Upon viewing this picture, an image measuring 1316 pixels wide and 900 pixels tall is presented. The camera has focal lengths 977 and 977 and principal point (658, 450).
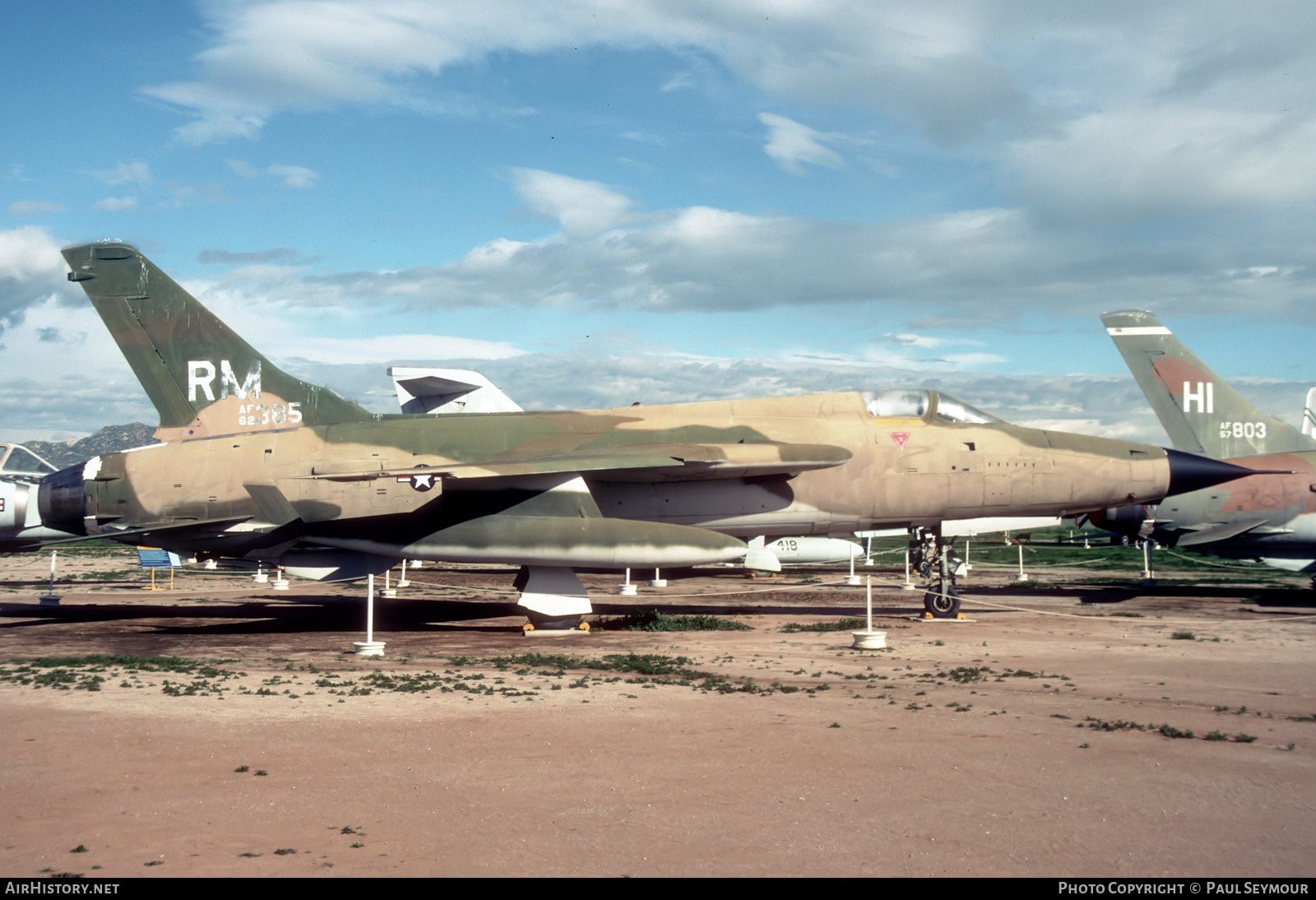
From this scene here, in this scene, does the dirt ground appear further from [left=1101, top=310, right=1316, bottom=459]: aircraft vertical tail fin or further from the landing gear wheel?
[left=1101, top=310, right=1316, bottom=459]: aircraft vertical tail fin

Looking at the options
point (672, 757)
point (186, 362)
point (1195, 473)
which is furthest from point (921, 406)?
point (186, 362)

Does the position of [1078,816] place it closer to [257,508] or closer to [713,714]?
[713,714]

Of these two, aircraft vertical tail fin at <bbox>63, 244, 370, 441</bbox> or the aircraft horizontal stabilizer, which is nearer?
aircraft vertical tail fin at <bbox>63, 244, 370, 441</bbox>

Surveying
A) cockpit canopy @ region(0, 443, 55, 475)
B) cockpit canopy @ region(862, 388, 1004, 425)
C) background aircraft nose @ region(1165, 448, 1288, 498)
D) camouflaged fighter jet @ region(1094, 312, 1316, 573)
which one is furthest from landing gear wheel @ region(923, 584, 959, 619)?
cockpit canopy @ region(0, 443, 55, 475)

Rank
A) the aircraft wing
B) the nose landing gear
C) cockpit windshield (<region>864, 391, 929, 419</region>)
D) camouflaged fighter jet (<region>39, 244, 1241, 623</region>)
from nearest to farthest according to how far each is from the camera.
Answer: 1. the aircraft wing
2. camouflaged fighter jet (<region>39, 244, 1241, 623</region>)
3. cockpit windshield (<region>864, 391, 929, 419</region>)
4. the nose landing gear

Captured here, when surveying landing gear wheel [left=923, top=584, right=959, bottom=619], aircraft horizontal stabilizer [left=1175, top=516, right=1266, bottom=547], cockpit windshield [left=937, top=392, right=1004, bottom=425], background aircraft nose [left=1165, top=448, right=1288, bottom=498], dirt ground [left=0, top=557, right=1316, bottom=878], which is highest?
cockpit windshield [left=937, top=392, right=1004, bottom=425]

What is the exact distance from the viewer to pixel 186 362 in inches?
666

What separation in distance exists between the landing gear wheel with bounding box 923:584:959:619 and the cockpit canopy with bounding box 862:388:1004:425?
9.39 feet

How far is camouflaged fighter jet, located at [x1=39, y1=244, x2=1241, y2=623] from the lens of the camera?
1462 cm

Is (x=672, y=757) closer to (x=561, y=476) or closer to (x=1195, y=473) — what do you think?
(x=561, y=476)

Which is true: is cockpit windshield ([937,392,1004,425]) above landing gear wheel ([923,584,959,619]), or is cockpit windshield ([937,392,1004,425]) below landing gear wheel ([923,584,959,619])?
above

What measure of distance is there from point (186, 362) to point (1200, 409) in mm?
20603

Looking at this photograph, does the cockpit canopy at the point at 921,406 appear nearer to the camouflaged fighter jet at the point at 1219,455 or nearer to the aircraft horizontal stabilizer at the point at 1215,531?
the camouflaged fighter jet at the point at 1219,455

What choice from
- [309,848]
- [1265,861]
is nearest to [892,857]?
[1265,861]
